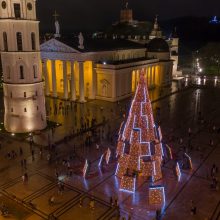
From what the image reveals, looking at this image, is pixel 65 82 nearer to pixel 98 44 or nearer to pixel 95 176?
pixel 98 44

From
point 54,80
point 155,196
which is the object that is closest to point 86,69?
point 54,80

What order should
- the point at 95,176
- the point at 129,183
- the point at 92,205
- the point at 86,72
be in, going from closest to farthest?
1. the point at 92,205
2. the point at 129,183
3. the point at 95,176
4. the point at 86,72

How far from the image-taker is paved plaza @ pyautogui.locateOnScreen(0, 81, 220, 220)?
2112cm

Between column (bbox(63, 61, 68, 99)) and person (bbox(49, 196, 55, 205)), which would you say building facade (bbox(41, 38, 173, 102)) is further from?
person (bbox(49, 196, 55, 205))

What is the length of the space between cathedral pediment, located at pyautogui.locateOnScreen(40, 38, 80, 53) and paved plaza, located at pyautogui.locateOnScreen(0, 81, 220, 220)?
46.5 ft

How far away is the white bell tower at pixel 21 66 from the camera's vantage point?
32.8 meters

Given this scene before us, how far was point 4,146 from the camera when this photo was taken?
3259 centimetres

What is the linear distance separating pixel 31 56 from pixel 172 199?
2340cm

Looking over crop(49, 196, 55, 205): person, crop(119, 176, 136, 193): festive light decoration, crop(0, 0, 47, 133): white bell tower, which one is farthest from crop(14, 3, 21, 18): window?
crop(119, 176, 136, 193): festive light decoration

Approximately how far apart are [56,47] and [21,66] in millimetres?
20300

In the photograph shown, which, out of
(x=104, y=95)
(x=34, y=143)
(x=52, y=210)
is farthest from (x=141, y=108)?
(x=104, y=95)

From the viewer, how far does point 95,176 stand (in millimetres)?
25969

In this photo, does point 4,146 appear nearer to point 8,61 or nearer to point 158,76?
→ point 8,61

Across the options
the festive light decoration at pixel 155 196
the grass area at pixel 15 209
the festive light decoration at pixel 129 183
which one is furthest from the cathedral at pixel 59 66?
the grass area at pixel 15 209
